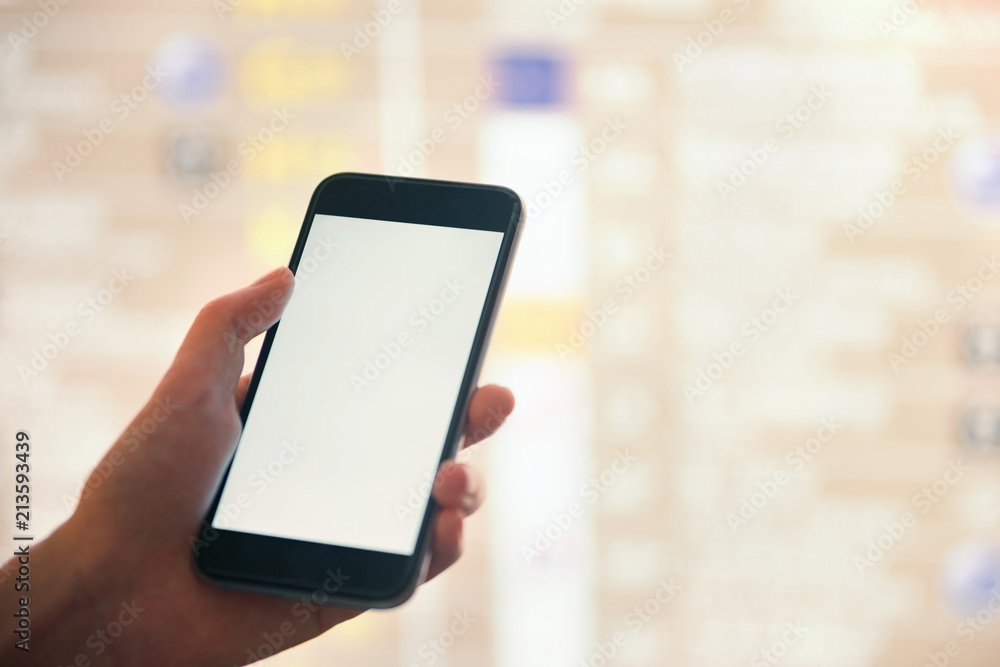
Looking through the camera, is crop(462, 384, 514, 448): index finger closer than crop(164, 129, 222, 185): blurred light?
Yes

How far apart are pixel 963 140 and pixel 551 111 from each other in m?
0.57

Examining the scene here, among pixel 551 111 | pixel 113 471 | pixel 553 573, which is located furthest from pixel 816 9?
pixel 113 471

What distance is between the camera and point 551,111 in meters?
1.20

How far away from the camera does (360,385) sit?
0.66 metres

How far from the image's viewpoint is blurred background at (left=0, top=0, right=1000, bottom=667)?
117 cm

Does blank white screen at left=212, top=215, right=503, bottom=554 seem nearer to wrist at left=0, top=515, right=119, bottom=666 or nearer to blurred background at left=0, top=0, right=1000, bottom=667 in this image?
Result: wrist at left=0, top=515, right=119, bottom=666

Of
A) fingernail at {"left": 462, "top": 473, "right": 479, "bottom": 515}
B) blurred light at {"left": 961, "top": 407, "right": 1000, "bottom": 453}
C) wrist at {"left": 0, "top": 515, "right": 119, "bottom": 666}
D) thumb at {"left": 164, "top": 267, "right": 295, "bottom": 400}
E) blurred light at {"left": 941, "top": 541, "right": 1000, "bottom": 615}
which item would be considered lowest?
blurred light at {"left": 941, "top": 541, "right": 1000, "bottom": 615}

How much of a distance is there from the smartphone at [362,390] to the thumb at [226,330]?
23mm

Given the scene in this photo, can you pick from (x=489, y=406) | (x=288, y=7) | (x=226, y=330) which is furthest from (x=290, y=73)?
(x=489, y=406)

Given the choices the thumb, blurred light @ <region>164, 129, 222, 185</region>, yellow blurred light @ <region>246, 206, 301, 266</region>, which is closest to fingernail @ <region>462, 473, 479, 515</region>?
the thumb

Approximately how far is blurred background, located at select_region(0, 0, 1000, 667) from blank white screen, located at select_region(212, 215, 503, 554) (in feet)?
1.70

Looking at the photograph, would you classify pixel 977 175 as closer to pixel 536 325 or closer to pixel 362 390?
pixel 536 325

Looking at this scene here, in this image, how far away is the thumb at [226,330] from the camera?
66 centimetres

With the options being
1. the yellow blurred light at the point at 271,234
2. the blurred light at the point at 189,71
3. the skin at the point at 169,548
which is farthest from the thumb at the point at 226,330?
the blurred light at the point at 189,71
